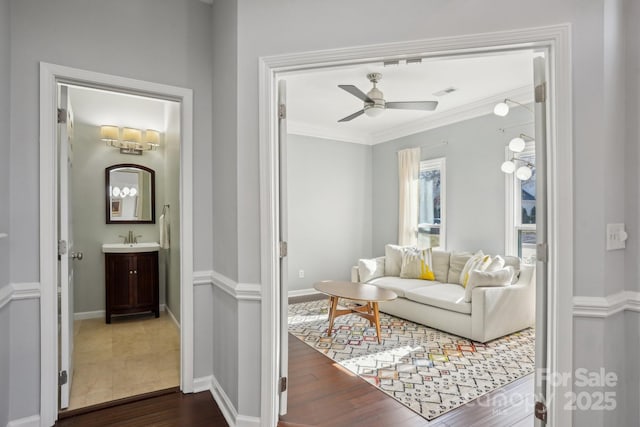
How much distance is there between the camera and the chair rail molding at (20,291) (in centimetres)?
179

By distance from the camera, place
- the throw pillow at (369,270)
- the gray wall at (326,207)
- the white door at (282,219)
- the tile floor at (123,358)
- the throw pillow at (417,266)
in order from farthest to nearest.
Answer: the gray wall at (326,207)
the throw pillow at (369,270)
the throw pillow at (417,266)
the tile floor at (123,358)
the white door at (282,219)

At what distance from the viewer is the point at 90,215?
4262 millimetres

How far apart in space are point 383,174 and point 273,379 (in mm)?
4654

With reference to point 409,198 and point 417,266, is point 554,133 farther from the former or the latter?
point 409,198

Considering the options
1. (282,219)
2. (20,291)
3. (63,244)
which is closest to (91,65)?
(63,244)

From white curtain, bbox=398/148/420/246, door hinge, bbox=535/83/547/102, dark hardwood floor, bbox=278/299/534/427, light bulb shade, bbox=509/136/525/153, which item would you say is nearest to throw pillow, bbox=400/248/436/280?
white curtain, bbox=398/148/420/246

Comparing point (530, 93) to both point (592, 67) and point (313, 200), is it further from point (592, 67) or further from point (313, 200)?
point (313, 200)

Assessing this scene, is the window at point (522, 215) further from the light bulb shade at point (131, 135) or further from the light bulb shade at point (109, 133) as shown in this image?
the light bulb shade at point (109, 133)

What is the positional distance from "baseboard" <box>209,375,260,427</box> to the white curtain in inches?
150

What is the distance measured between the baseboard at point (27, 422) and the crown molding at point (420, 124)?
172 inches

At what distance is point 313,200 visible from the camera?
5.61m

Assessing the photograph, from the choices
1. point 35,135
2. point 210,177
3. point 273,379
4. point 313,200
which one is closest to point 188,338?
point 273,379

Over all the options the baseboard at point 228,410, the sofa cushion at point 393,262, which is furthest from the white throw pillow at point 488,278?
the baseboard at point 228,410

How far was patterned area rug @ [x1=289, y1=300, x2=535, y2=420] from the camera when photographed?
7.98ft
